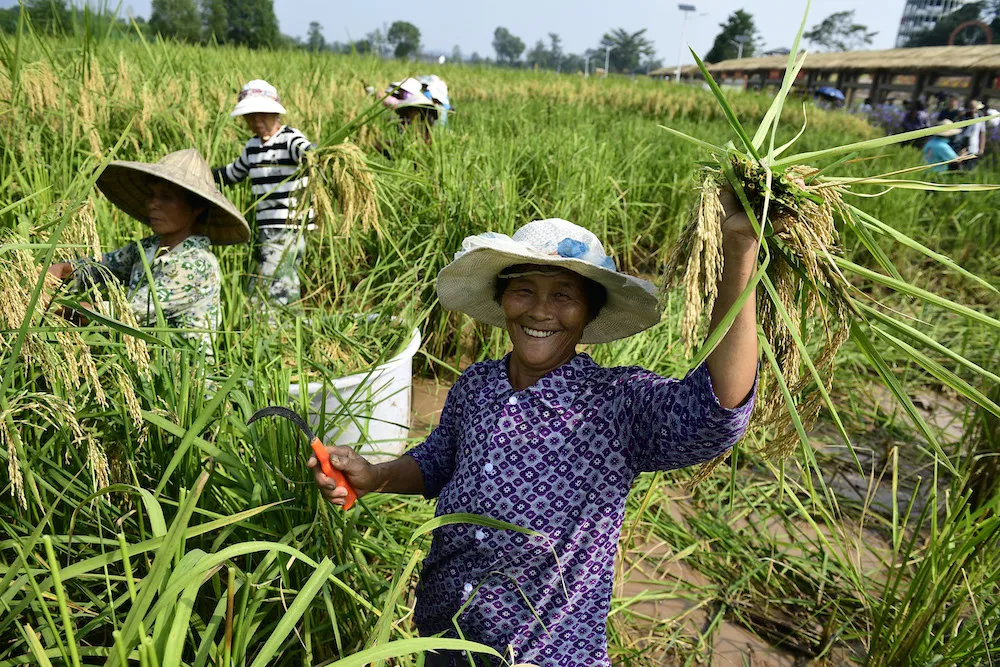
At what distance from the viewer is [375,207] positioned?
7.85 ft

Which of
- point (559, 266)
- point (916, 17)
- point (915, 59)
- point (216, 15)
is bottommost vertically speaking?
point (559, 266)

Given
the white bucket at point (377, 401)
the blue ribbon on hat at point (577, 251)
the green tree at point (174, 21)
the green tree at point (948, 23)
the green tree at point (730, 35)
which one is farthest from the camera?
the green tree at point (948, 23)

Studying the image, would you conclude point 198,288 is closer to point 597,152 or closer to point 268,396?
point 268,396

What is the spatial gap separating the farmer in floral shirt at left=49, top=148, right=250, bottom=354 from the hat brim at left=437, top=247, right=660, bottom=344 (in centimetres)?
98

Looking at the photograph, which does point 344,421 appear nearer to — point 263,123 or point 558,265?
point 558,265

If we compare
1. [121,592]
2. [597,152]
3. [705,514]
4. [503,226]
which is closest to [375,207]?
[503,226]

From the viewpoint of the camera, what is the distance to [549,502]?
1.14 meters

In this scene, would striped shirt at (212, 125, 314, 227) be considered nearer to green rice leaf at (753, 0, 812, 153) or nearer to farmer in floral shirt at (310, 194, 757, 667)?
farmer in floral shirt at (310, 194, 757, 667)

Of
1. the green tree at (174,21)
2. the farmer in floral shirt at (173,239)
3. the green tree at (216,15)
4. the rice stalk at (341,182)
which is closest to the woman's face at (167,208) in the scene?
the farmer in floral shirt at (173,239)

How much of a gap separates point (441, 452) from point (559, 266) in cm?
49

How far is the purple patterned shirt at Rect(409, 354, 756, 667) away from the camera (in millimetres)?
1144

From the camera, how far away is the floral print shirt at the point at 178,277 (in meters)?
2.01

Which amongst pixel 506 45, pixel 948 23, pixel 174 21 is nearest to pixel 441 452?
pixel 174 21

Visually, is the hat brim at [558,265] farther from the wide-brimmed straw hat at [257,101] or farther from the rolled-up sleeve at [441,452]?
the wide-brimmed straw hat at [257,101]
